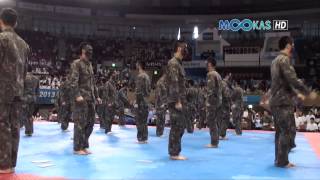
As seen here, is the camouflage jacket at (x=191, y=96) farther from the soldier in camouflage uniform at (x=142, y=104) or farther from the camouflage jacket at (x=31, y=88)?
the camouflage jacket at (x=31, y=88)

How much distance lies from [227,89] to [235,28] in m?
24.8

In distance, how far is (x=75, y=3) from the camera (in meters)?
36.6

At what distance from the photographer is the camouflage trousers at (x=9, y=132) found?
593 centimetres

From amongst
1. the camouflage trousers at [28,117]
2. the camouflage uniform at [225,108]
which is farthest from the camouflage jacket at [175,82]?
the camouflage trousers at [28,117]

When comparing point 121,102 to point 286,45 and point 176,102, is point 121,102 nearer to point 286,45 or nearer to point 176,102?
point 176,102

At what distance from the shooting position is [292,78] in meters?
7.03

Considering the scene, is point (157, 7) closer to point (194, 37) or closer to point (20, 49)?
point (194, 37)

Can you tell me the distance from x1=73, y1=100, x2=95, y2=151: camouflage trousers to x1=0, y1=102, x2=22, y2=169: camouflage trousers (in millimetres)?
2113

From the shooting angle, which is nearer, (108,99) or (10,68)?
(10,68)

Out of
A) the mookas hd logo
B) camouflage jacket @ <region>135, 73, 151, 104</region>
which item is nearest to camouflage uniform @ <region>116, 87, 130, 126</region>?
camouflage jacket @ <region>135, 73, 151, 104</region>

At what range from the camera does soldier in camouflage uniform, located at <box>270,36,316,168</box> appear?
281 inches

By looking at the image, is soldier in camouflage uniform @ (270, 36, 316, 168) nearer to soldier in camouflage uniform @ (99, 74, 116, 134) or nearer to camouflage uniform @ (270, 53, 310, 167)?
camouflage uniform @ (270, 53, 310, 167)

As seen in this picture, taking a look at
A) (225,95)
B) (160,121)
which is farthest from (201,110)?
(225,95)

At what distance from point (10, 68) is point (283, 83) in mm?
4276
